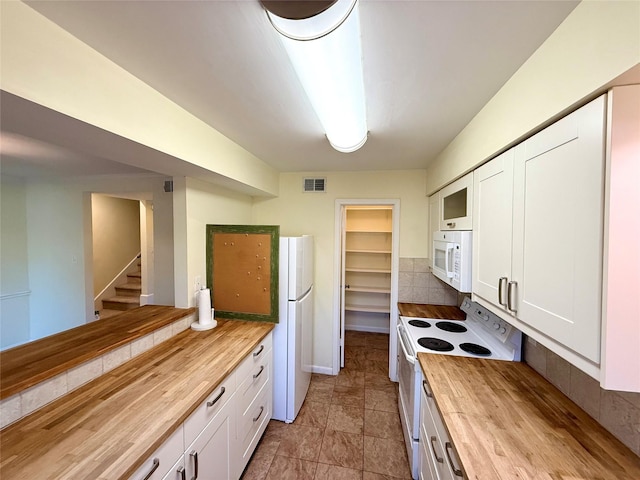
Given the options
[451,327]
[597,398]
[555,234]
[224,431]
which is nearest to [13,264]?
[224,431]

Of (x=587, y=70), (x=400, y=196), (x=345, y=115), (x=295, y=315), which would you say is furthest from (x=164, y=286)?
(x=587, y=70)

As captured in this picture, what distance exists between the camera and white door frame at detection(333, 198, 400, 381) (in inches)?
111

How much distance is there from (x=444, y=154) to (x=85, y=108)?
2.26m

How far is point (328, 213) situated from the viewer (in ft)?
9.70

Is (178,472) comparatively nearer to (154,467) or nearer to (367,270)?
(154,467)

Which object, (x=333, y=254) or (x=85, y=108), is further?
(x=333, y=254)

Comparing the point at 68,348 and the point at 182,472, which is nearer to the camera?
the point at 182,472

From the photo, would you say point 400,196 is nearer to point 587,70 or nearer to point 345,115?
point 345,115

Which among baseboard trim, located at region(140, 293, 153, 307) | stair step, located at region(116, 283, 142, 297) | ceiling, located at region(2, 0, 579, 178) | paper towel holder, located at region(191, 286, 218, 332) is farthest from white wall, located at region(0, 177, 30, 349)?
ceiling, located at region(2, 0, 579, 178)

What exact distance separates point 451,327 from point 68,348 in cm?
257

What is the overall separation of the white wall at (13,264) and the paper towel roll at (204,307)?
296cm

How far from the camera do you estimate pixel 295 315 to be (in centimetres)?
217

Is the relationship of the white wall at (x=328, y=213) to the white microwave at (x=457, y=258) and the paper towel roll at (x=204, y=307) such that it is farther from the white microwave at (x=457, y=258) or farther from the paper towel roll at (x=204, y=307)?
the paper towel roll at (x=204, y=307)

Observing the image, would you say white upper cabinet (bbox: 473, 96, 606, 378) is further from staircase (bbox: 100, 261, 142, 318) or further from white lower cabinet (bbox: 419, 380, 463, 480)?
staircase (bbox: 100, 261, 142, 318)
